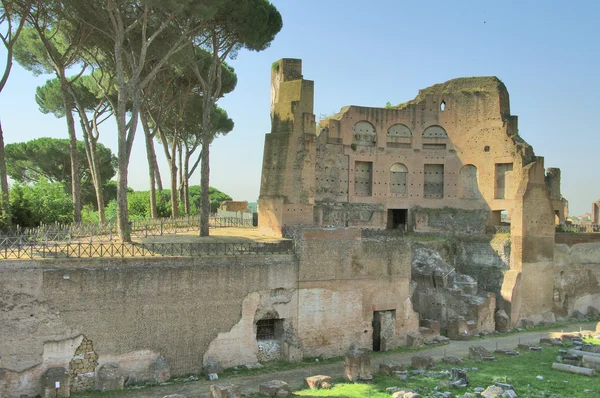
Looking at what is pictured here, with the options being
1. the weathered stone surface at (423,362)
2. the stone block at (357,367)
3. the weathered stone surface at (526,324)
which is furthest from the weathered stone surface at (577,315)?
the stone block at (357,367)

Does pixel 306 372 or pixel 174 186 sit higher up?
pixel 174 186

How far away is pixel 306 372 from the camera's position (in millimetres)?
13867

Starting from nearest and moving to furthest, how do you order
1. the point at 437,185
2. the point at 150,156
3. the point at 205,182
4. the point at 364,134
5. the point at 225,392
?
the point at 225,392, the point at 205,182, the point at 150,156, the point at 364,134, the point at 437,185

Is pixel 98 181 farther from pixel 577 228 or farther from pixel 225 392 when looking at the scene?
pixel 577 228

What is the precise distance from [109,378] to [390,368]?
6593 mm

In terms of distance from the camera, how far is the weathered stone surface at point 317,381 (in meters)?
12.4

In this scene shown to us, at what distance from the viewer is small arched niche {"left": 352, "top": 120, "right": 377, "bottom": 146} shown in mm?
24562

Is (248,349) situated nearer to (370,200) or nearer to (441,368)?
(441,368)

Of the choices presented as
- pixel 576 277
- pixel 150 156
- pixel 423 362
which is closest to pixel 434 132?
pixel 576 277

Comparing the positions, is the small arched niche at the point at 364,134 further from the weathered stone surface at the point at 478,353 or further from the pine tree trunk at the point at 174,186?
the weathered stone surface at the point at 478,353

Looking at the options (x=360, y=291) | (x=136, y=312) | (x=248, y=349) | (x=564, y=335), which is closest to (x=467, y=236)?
(x=564, y=335)

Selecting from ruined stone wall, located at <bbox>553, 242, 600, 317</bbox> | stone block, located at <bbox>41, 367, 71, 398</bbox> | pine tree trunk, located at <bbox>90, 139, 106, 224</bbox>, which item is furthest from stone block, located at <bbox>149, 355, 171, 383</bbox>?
ruined stone wall, located at <bbox>553, 242, 600, 317</bbox>

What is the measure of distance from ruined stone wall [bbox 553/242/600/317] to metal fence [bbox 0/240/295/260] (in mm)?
12371

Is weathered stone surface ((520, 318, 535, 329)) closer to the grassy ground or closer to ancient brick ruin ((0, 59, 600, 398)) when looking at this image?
ancient brick ruin ((0, 59, 600, 398))
